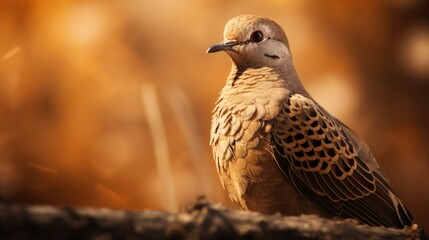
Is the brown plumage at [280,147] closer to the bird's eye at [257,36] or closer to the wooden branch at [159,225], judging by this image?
the bird's eye at [257,36]

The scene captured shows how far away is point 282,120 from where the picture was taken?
3.08 m

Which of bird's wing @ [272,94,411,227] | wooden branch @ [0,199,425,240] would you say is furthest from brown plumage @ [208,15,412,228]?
wooden branch @ [0,199,425,240]

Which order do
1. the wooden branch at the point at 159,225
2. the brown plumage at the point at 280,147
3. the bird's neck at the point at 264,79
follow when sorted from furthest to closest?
the bird's neck at the point at 264,79 < the brown plumage at the point at 280,147 < the wooden branch at the point at 159,225

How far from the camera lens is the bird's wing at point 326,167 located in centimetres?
307

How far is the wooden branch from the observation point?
1.74m

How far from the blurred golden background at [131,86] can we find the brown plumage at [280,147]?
1440 millimetres

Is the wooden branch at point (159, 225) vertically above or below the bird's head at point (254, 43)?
below

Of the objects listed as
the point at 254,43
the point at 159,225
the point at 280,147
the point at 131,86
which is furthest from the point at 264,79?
the point at 131,86

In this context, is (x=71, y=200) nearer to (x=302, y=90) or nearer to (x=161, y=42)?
(x=161, y=42)

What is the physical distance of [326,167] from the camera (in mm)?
3186

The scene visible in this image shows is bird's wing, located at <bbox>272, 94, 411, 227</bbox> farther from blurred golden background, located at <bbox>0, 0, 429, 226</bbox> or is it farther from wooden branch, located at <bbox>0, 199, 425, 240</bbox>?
blurred golden background, located at <bbox>0, 0, 429, 226</bbox>

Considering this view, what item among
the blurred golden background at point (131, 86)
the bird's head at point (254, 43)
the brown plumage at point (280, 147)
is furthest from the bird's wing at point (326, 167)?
the blurred golden background at point (131, 86)

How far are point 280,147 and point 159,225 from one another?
124 cm

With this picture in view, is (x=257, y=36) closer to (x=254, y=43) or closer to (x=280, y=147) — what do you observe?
(x=254, y=43)
